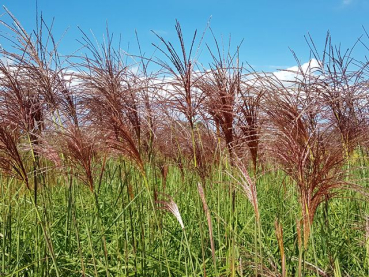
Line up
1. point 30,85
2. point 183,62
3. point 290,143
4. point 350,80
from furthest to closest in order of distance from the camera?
point 350,80 → point 30,85 → point 183,62 → point 290,143

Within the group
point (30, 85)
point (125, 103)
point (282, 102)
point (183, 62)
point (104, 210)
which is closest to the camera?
point (282, 102)

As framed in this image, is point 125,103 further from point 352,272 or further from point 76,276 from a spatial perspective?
point 352,272

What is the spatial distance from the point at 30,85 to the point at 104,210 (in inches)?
83.7

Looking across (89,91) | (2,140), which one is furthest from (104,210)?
(2,140)

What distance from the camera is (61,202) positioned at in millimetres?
5555

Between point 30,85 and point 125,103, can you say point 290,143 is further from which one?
point 30,85

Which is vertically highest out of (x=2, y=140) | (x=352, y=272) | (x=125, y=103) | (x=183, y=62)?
(x=183, y=62)

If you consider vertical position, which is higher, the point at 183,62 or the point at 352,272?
the point at 183,62

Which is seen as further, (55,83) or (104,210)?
(104,210)

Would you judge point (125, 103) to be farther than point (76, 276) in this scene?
No

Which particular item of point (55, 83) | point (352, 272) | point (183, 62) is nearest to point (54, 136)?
point (55, 83)

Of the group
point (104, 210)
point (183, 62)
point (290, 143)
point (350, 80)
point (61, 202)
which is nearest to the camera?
point (290, 143)

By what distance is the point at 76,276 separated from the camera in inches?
122

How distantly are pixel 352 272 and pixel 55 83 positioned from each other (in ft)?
9.20
